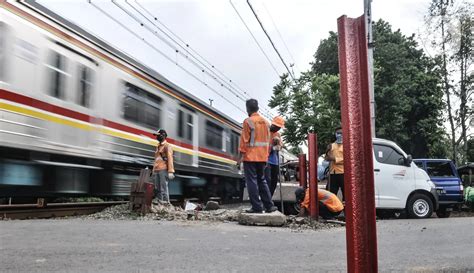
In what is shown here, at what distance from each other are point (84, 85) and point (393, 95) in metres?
17.5

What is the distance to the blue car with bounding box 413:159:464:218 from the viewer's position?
35.9 feet

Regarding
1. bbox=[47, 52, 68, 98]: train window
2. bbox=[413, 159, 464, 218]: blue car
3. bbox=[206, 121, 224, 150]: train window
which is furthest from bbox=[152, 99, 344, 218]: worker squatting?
bbox=[206, 121, 224, 150]: train window

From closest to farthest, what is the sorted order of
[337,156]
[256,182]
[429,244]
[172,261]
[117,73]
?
[172,261]
[429,244]
[256,182]
[337,156]
[117,73]

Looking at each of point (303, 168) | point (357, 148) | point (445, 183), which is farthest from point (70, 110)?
point (445, 183)

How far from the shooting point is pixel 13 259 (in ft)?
13.2

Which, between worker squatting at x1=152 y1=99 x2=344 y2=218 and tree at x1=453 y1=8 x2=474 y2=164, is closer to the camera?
worker squatting at x1=152 y1=99 x2=344 y2=218

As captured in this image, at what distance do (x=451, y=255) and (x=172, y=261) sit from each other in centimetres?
273

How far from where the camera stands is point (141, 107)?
10680 mm

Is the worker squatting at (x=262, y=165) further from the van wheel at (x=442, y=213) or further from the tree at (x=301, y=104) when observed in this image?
the tree at (x=301, y=104)

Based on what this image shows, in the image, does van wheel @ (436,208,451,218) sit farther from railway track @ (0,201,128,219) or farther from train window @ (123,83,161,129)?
railway track @ (0,201,128,219)

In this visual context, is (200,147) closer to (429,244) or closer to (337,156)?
(337,156)

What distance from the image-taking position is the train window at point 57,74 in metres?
7.84

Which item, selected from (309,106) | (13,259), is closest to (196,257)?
(13,259)

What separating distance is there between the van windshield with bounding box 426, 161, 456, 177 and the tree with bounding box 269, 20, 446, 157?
5995 mm
